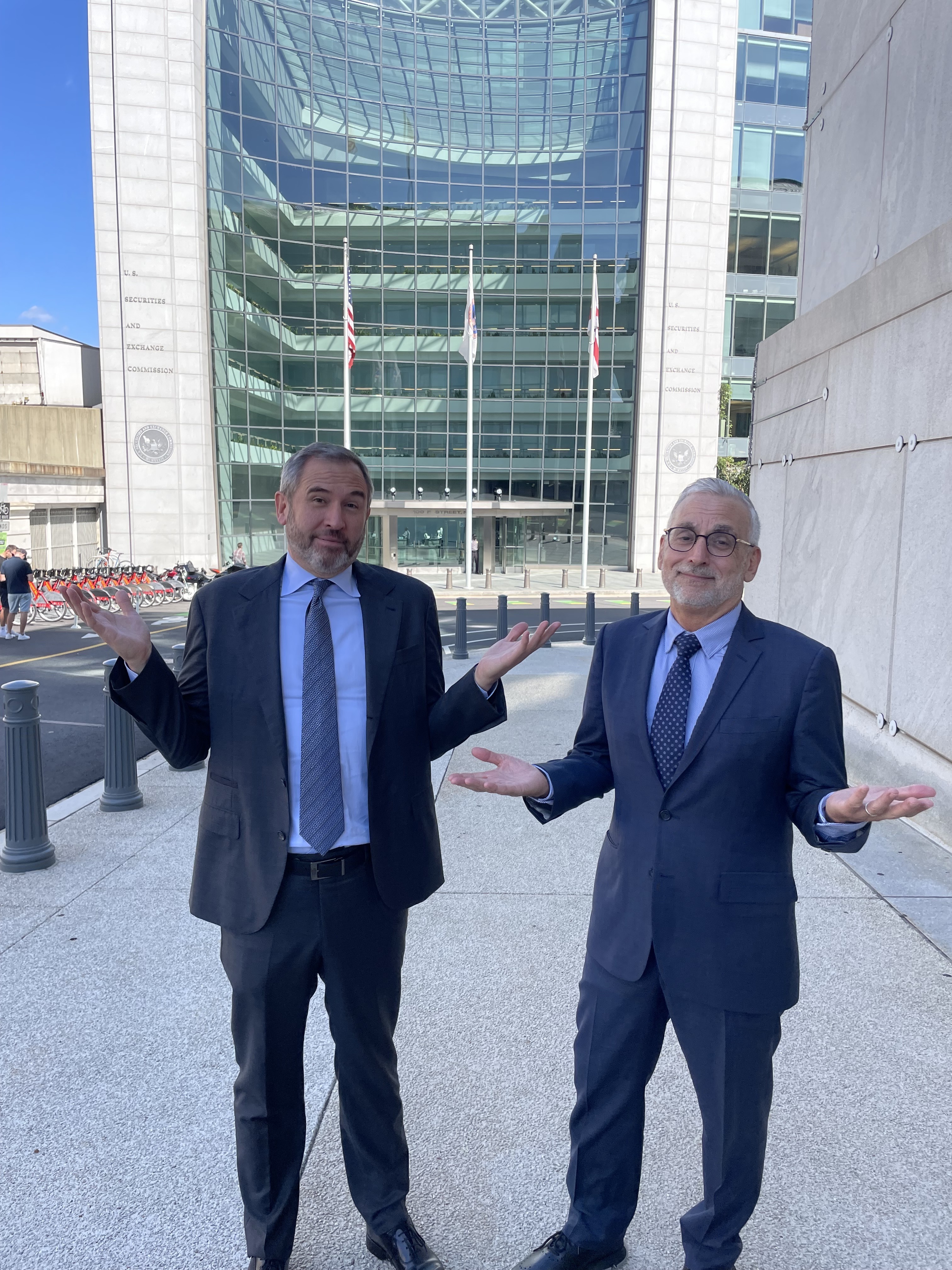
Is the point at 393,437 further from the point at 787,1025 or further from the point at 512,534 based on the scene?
the point at 787,1025

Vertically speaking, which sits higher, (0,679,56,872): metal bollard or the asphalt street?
(0,679,56,872): metal bollard

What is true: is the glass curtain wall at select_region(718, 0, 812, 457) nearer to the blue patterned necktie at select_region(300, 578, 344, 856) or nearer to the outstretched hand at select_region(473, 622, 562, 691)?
the outstretched hand at select_region(473, 622, 562, 691)

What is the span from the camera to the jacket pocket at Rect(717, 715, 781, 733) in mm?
2408

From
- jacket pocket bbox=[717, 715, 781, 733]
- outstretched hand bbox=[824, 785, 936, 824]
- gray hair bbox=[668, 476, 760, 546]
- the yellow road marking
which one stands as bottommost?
the yellow road marking

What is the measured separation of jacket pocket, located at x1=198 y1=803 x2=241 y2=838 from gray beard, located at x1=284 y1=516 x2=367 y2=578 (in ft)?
2.50

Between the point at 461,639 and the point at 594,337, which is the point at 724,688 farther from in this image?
the point at 594,337

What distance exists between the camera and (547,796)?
2.65 m

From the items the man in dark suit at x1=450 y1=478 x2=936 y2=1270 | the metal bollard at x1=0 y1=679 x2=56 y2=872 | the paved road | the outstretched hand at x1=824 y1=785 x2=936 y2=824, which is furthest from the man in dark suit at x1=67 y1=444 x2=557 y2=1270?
the metal bollard at x1=0 y1=679 x2=56 y2=872

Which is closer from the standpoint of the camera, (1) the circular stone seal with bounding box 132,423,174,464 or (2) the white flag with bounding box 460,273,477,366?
(2) the white flag with bounding box 460,273,477,366

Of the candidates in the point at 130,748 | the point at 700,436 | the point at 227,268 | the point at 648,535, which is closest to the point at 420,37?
the point at 227,268

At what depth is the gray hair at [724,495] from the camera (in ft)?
8.34

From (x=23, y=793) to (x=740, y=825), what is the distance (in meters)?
5.07

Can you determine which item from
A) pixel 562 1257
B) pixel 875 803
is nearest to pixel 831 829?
pixel 875 803

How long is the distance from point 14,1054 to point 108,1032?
370 mm
